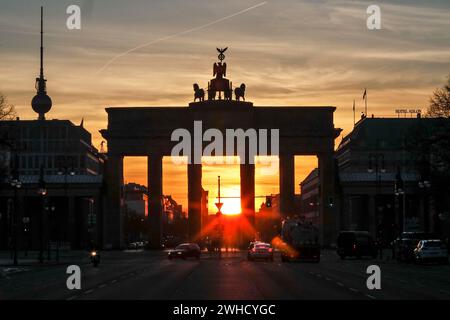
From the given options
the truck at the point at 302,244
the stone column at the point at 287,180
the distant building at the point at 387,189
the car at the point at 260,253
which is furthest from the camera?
the stone column at the point at 287,180

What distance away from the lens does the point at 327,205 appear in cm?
12425

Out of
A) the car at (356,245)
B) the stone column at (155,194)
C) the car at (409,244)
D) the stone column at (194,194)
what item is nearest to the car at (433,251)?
the car at (409,244)

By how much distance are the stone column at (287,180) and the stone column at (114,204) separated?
18723 mm

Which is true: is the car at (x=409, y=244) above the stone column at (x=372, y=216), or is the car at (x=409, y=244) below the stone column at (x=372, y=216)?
below

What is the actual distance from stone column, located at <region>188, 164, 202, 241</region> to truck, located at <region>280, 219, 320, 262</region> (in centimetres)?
4225

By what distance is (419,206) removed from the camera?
14900 cm

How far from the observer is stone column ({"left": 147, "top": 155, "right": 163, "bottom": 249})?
4887 inches

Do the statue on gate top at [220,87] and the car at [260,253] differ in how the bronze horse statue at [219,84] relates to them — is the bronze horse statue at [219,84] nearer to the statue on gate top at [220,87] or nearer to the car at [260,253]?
the statue on gate top at [220,87]

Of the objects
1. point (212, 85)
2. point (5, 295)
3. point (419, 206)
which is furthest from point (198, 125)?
point (5, 295)

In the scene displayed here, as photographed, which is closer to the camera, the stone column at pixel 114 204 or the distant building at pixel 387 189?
the distant building at pixel 387 189

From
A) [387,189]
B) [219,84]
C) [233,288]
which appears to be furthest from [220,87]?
[233,288]

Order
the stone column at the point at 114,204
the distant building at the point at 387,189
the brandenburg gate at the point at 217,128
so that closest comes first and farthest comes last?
the distant building at the point at 387,189, the brandenburg gate at the point at 217,128, the stone column at the point at 114,204

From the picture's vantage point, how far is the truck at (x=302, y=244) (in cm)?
7875
